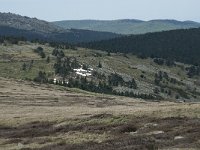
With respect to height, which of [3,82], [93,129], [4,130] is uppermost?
[93,129]

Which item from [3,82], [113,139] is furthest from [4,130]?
[3,82]

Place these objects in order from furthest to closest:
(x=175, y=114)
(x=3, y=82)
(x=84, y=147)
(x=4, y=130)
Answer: (x=3, y=82) < (x=4, y=130) < (x=175, y=114) < (x=84, y=147)

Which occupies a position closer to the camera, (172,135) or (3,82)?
(172,135)

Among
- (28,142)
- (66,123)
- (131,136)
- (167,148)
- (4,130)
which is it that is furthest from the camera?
(4,130)

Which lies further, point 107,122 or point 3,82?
point 3,82

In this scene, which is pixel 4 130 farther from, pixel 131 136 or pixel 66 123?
pixel 131 136

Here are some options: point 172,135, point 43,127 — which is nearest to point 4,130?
point 43,127

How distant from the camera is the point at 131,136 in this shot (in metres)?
40.6

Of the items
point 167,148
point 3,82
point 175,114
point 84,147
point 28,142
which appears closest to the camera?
point 167,148

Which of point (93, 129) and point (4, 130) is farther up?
point (93, 129)

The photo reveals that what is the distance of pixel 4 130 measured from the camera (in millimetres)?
57188

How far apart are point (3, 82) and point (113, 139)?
475ft

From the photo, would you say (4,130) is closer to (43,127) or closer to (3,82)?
(43,127)

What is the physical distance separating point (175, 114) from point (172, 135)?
9218mm
